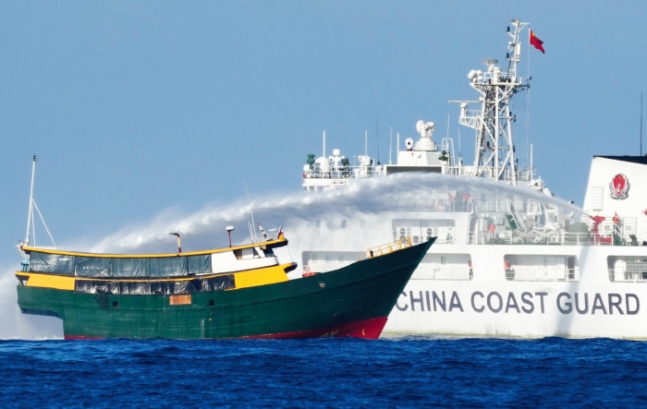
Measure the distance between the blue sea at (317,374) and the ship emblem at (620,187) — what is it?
353 inches

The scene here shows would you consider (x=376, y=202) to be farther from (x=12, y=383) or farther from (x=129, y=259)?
(x=12, y=383)

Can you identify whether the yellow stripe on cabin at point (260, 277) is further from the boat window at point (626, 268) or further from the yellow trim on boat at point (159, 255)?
the boat window at point (626, 268)

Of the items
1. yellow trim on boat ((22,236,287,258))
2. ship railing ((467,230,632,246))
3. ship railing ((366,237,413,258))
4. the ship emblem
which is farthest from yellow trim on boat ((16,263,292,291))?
the ship emblem

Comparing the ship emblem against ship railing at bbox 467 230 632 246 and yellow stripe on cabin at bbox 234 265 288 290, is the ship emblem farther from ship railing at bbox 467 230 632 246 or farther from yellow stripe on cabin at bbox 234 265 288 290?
yellow stripe on cabin at bbox 234 265 288 290

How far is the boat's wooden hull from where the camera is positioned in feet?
183

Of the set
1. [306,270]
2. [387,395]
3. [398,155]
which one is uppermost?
[398,155]

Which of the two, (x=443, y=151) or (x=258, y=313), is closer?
(x=258, y=313)

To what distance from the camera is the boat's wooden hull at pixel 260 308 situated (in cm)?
5588

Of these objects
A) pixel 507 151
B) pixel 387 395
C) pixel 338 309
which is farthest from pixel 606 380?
pixel 507 151

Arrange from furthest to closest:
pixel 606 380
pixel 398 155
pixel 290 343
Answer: pixel 398 155 < pixel 290 343 < pixel 606 380

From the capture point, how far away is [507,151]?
2751 inches

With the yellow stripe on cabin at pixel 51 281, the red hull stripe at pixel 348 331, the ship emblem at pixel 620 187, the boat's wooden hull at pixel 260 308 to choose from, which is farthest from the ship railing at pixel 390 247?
the yellow stripe on cabin at pixel 51 281

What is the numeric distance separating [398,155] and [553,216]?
7250 millimetres

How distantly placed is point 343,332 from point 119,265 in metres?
7.81
